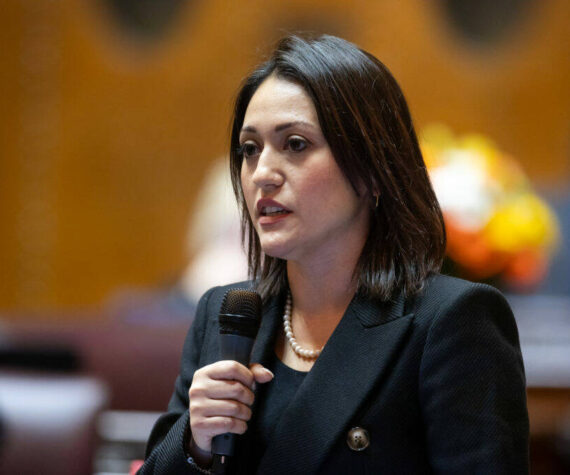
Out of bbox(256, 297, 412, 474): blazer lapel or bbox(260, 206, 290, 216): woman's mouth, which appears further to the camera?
bbox(260, 206, 290, 216): woman's mouth

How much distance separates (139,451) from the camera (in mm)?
1982

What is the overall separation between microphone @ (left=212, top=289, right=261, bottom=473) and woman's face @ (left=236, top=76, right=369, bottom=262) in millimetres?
114

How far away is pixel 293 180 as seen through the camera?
50.1 inches

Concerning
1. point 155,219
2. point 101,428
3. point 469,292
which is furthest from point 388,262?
point 155,219

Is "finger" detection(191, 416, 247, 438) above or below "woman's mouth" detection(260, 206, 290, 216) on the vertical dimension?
below

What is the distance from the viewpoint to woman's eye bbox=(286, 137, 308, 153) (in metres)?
1.28

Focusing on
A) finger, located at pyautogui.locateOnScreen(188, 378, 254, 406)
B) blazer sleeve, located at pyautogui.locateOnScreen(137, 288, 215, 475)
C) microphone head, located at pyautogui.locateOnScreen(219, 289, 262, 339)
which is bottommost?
blazer sleeve, located at pyautogui.locateOnScreen(137, 288, 215, 475)

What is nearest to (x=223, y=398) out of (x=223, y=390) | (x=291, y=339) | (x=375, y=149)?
(x=223, y=390)

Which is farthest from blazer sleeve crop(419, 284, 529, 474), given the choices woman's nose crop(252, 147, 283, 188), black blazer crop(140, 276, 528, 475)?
woman's nose crop(252, 147, 283, 188)

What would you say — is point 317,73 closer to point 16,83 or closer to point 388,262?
point 388,262

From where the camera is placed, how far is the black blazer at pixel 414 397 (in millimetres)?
1135

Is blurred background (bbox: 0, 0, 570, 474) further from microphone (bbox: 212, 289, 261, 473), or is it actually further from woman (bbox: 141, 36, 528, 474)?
microphone (bbox: 212, 289, 261, 473)

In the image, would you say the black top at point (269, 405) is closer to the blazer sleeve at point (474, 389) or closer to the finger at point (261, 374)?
the finger at point (261, 374)

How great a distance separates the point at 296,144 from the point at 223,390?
0.43 metres
